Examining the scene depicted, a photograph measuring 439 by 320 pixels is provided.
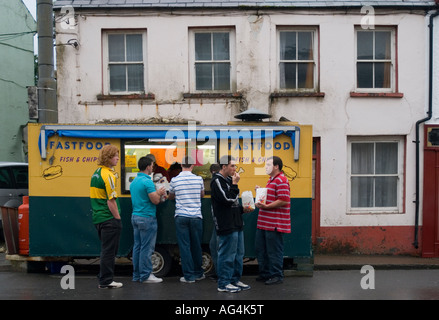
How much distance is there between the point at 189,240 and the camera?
723 cm

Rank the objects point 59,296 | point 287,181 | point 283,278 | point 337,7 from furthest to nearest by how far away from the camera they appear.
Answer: point 337,7
point 283,278
point 287,181
point 59,296

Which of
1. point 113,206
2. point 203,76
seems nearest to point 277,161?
point 113,206

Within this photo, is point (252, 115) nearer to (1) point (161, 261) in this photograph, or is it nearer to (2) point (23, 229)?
(1) point (161, 261)

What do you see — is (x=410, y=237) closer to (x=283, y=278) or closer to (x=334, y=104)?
(x=334, y=104)

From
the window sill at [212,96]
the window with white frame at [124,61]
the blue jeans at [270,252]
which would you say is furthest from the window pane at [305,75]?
the blue jeans at [270,252]

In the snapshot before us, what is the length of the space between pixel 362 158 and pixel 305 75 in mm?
2328

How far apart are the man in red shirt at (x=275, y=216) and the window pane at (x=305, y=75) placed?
155 inches

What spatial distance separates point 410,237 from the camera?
10438mm

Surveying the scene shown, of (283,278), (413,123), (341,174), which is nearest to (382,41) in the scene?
(413,123)

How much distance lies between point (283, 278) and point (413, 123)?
16.9ft

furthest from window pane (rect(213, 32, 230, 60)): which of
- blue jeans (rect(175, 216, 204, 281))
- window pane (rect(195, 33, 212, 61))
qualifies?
blue jeans (rect(175, 216, 204, 281))

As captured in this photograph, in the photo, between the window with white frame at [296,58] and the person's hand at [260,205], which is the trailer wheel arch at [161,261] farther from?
the window with white frame at [296,58]

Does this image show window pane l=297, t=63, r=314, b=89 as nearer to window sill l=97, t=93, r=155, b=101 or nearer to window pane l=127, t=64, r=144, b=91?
window sill l=97, t=93, r=155, b=101

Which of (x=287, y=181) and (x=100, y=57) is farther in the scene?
(x=100, y=57)
